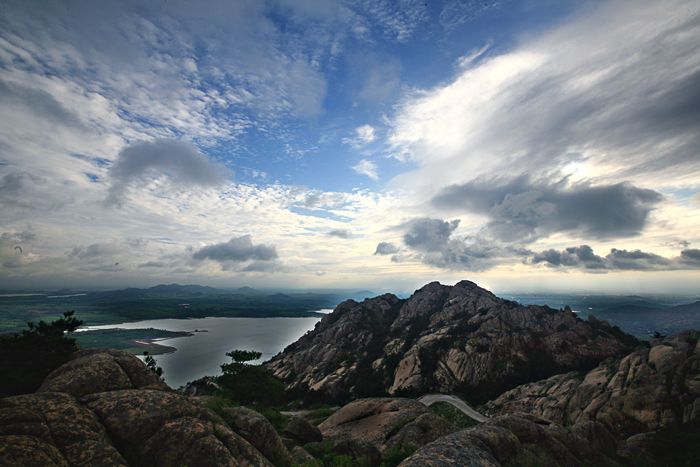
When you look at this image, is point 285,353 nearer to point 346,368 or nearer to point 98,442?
point 346,368

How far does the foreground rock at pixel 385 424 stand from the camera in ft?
108

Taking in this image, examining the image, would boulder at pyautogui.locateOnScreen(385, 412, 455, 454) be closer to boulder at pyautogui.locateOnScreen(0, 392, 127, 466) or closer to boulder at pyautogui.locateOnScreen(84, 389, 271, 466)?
boulder at pyautogui.locateOnScreen(84, 389, 271, 466)

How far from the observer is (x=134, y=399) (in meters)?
15.6

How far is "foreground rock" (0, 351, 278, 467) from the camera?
37.4ft

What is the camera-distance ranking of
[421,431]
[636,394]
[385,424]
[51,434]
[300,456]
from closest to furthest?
[51,434], [300,456], [421,431], [385,424], [636,394]

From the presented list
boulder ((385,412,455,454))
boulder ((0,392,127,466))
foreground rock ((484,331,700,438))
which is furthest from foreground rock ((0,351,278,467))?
foreground rock ((484,331,700,438))

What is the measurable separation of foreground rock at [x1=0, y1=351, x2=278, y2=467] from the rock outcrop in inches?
4020

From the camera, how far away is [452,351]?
118938 millimetres

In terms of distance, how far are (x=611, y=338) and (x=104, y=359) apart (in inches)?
5887

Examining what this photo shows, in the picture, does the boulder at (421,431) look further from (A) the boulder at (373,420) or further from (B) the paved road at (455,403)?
(B) the paved road at (455,403)

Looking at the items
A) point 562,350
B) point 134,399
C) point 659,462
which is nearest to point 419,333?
point 562,350

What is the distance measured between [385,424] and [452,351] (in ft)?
301

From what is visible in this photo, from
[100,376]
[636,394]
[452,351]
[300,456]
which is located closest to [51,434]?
[100,376]

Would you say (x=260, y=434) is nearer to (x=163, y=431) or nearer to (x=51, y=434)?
(x=163, y=431)
